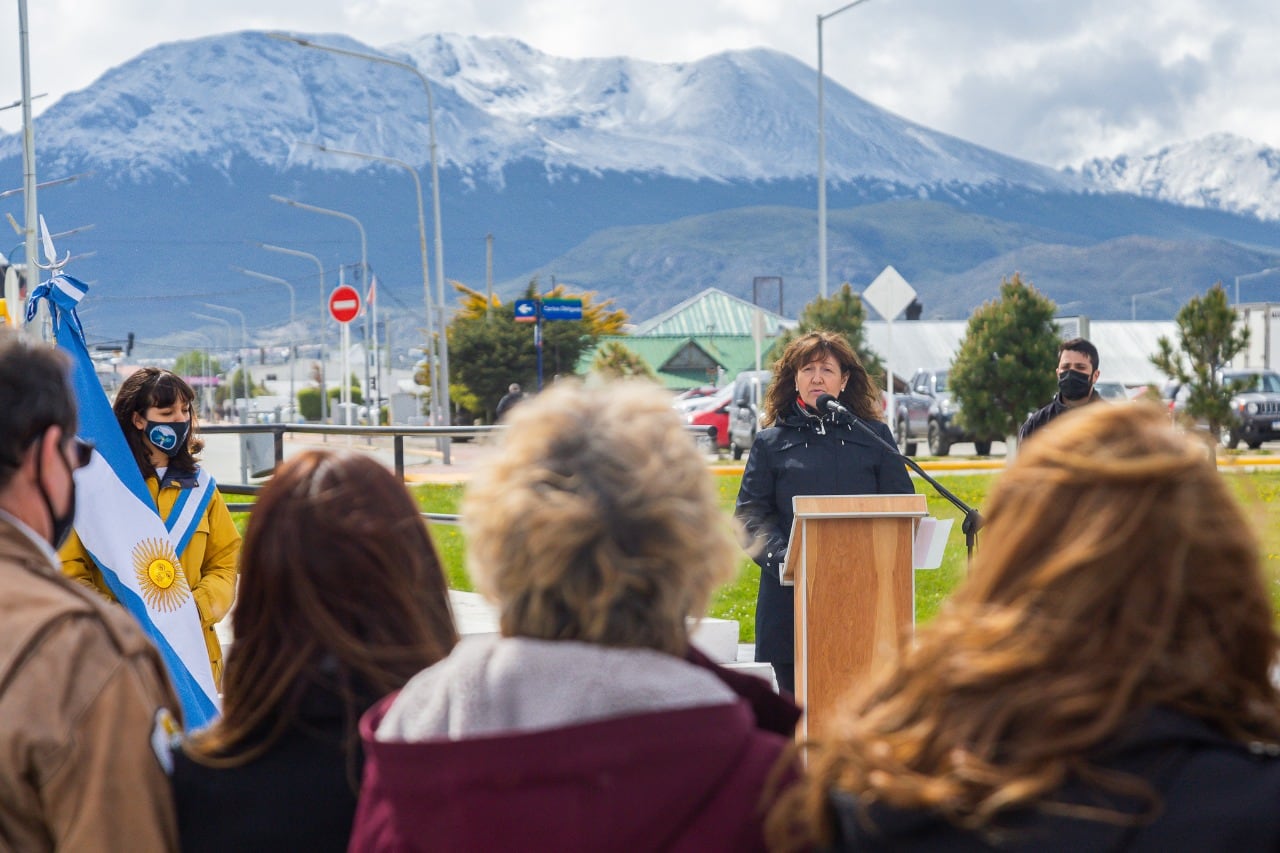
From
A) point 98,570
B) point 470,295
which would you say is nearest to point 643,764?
point 98,570

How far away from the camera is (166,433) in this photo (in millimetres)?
5414

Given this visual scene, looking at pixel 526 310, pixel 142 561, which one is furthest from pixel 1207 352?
pixel 142 561

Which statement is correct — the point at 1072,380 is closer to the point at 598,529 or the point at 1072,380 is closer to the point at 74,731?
the point at 598,529

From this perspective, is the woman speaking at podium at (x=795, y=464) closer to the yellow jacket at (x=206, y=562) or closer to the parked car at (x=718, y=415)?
the yellow jacket at (x=206, y=562)

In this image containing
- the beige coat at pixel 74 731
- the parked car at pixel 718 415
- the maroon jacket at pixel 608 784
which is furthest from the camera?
the parked car at pixel 718 415

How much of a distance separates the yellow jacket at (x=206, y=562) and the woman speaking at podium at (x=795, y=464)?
2.05 metres

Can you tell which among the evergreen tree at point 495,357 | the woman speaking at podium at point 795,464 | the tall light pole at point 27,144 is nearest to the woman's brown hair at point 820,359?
the woman speaking at podium at point 795,464

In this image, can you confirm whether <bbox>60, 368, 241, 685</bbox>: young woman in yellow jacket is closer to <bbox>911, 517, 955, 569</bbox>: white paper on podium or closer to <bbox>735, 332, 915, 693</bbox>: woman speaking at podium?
<bbox>735, 332, 915, 693</bbox>: woman speaking at podium

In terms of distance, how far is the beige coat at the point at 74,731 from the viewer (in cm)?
215

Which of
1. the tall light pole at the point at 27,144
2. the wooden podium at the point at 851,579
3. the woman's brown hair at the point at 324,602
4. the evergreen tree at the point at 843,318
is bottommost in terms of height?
the wooden podium at the point at 851,579

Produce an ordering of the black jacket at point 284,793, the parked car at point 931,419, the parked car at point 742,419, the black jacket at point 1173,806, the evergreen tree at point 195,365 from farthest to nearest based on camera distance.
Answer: the evergreen tree at point 195,365 < the parked car at point 931,419 < the parked car at point 742,419 < the black jacket at point 284,793 < the black jacket at point 1173,806

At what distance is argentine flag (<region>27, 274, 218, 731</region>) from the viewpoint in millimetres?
5109

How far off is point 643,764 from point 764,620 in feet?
14.3

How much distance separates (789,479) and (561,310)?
2896cm
